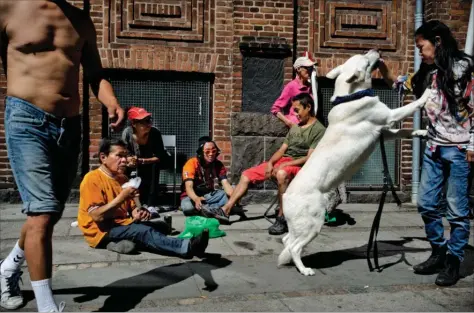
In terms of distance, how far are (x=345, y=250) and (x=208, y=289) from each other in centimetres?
196

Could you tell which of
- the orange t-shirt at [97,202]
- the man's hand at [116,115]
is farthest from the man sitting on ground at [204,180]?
the man's hand at [116,115]

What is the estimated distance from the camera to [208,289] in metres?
3.92

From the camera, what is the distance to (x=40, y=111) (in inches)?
126

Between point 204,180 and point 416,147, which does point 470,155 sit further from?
point 416,147

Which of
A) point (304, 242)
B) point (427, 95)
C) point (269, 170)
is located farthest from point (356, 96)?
point (269, 170)

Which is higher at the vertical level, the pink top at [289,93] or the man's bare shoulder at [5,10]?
the man's bare shoulder at [5,10]

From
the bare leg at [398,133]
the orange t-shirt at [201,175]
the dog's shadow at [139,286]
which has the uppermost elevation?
the bare leg at [398,133]

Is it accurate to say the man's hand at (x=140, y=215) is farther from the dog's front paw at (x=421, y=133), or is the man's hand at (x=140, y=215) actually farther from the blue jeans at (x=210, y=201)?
the dog's front paw at (x=421, y=133)

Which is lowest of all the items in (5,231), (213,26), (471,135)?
(5,231)

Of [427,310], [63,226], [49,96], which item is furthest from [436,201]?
[63,226]

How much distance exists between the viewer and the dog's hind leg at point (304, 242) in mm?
4301

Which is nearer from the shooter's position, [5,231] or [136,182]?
[136,182]

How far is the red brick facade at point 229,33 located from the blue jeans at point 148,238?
10.4 ft

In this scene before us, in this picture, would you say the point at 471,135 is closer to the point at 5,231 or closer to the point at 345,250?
the point at 345,250
